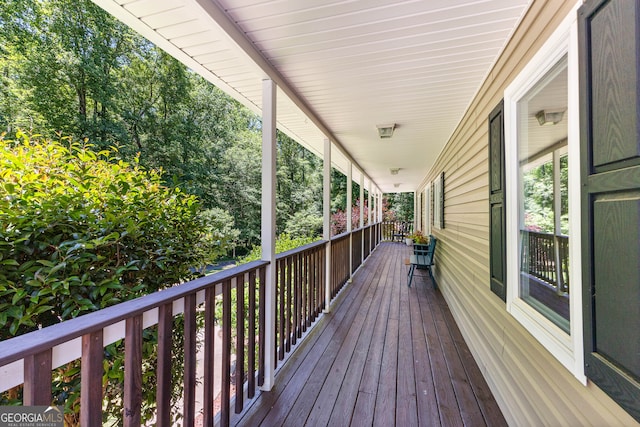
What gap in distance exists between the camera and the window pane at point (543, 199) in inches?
58.1

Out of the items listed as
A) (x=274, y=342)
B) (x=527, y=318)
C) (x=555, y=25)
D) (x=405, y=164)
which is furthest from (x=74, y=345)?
(x=405, y=164)

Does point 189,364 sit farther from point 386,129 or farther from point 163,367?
point 386,129

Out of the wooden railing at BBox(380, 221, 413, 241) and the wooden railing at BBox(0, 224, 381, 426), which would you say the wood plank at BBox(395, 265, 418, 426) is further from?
the wooden railing at BBox(380, 221, 413, 241)

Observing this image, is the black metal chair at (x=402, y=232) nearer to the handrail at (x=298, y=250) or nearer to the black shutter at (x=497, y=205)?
the handrail at (x=298, y=250)

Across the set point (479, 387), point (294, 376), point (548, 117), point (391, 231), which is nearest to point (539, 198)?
point (548, 117)

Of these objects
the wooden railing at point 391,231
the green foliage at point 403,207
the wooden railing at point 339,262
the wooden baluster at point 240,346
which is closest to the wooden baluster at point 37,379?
the wooden baluster at point 240,346

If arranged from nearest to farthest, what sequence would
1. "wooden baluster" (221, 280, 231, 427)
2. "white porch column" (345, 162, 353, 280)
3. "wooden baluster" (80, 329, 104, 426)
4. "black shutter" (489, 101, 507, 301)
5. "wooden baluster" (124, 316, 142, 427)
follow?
"wooden baluster" (80, 329, 104, 426) < "wooden baluster" (124, 316, 142, 427) < "wooden baluster" (221, 280, 231, 427) < "black shutter" (489, 101, 507, 301) < "white porch column" (345, 162, 353, 280)

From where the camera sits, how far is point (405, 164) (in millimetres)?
6367

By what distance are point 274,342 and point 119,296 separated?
46.1 inches

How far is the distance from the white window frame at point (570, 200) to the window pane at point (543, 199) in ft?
0.13

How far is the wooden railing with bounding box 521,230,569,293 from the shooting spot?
1.64 m

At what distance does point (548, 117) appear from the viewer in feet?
5.28

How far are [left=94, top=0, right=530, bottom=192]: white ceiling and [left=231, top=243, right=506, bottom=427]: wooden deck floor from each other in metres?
2.39

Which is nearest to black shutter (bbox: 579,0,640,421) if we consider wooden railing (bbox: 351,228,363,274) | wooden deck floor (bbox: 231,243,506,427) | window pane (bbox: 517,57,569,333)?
window pane (bbox: 517,57,569,333)
